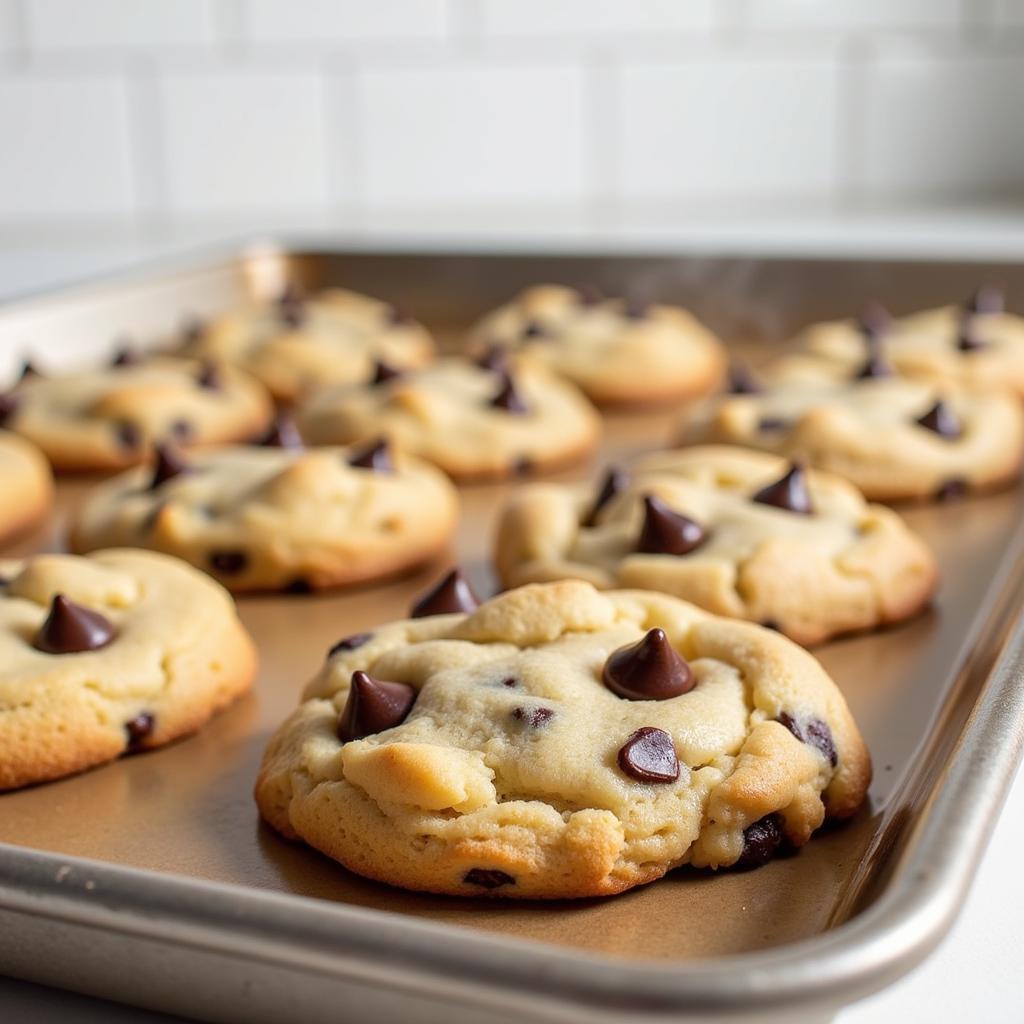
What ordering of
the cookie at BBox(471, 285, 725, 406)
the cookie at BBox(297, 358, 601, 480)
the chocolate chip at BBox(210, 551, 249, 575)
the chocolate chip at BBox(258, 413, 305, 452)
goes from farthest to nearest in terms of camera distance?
the cookie at BBox(471, 285, 725, 406), the cookie at BBox(297, 358, 601, 480), the chocolate chip at BBox(258, 413, 305, 452), the chocolate chip at BBox(210, 551, 249, 575)

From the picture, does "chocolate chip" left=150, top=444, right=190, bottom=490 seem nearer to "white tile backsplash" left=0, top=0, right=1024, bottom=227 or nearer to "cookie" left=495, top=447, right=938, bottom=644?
"cookie" left=495, top=447, right=938, bottom=644

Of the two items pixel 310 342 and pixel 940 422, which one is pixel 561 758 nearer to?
pixel 940 422

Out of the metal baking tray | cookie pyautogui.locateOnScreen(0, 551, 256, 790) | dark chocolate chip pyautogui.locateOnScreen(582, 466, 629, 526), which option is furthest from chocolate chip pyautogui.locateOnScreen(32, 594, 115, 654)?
dark chocolate chip pyautogui.locateOnScreen(582, 466, 629, 526)

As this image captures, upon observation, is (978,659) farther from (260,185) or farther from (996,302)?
(260,185)

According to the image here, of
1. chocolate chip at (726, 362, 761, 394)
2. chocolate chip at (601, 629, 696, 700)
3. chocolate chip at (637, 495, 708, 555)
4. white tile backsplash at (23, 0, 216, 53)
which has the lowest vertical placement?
chocolate chip at (726, 362, 761, 394)

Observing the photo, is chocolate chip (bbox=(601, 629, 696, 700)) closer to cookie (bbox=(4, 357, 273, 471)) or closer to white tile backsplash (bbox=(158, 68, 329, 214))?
cookie (bbox=(4, 357, 273, 471))

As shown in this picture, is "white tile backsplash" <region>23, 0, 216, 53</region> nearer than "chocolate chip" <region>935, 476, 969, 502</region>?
No

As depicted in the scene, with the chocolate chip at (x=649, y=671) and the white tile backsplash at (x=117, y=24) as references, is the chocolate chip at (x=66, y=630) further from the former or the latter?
the white tile backsplash at (x=117, y=24)

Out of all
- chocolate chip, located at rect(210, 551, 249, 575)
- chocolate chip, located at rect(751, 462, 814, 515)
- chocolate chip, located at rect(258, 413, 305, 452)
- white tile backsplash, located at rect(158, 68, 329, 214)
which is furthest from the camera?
white tile backsplash, located at rect(158, 68, 329, 214)

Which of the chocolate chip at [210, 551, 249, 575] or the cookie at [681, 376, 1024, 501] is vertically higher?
the cookie at [681, 376, 1024, 501]
